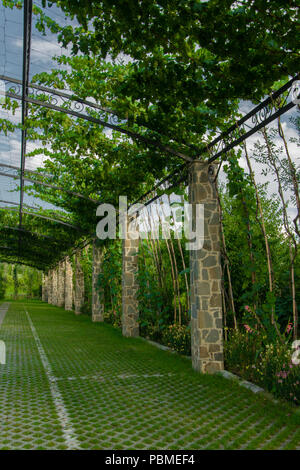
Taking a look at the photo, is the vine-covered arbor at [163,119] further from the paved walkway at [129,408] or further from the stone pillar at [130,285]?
the stone pillar at [130,285]

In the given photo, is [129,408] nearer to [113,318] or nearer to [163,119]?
[163,119]

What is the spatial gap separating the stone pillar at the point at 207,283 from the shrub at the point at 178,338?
1036 mm

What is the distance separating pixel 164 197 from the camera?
9.56m

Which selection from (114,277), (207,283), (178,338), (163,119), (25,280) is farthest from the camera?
(25,280)

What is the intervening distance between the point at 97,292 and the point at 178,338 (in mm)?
7951

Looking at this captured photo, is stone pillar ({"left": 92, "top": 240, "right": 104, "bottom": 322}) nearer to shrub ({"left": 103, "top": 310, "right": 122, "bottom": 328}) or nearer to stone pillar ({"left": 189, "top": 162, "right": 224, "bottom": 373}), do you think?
shrub ({"left": 103, "top": 310, "right": 122, "bottom": 328})

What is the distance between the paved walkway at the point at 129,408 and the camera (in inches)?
137

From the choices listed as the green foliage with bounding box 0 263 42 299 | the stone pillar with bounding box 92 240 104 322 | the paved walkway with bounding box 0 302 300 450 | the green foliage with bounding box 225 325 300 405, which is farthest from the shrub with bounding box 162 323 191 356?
the green foliage with bounding box 0 263 42 299

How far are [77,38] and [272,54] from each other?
7.35 ft

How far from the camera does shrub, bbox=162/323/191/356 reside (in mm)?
7805

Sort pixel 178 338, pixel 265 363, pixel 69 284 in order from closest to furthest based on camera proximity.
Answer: pixel 265 363
pixel 178 338
pixel 69 284

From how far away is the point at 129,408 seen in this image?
14.6 ft

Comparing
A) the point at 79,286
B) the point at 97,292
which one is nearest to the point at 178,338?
the point at 97,292
